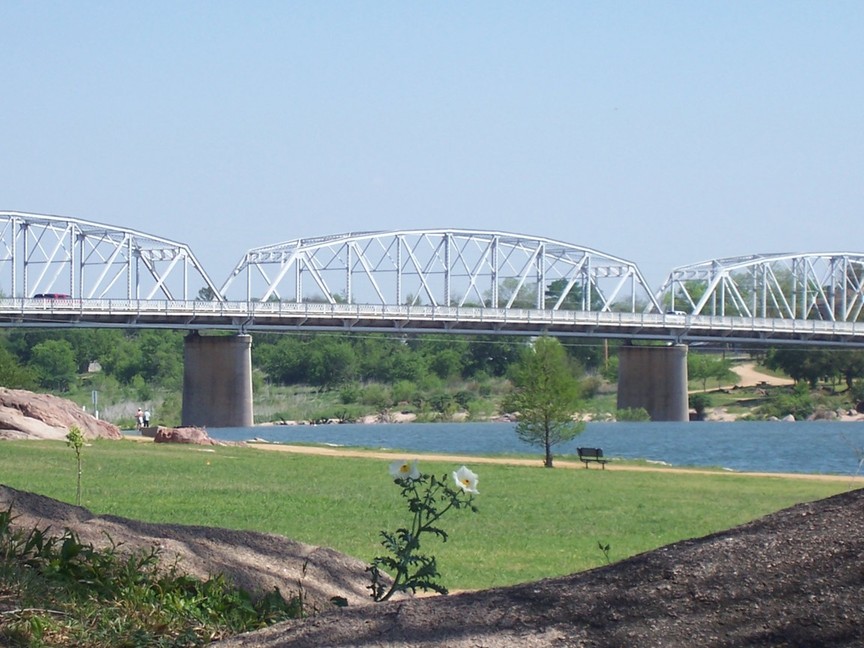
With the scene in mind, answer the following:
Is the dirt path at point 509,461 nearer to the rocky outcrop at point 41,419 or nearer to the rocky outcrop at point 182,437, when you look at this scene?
the rocky outcrop at point 182,437

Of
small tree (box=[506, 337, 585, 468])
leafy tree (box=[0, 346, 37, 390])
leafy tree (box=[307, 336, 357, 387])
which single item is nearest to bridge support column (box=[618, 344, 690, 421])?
leafy tree (box=[307, 336, 357, 387])

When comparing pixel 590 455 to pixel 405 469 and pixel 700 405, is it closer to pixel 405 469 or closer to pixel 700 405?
pixel 405 469

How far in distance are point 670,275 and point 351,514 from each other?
120328 millimetres

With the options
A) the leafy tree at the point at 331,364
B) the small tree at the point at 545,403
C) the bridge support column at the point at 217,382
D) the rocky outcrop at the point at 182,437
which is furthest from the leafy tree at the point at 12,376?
the leafy tree at the point at 331,364

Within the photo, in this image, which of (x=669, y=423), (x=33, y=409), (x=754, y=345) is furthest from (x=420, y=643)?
(x=754, y=345)

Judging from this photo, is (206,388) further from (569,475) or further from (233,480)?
(233,480)

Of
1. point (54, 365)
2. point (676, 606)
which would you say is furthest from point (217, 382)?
point (676, 606)

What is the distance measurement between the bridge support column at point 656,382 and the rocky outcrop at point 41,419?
59970 mm

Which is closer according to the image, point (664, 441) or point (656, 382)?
point (664, 441)

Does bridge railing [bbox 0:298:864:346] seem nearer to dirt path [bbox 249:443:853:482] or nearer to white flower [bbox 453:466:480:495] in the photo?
dirt path [bbox 249:443:853:482]

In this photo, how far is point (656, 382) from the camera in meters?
102

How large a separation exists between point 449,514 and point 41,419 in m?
24.4

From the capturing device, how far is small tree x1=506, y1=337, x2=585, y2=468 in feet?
152

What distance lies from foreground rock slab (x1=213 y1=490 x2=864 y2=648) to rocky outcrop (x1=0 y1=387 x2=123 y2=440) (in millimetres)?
35551
